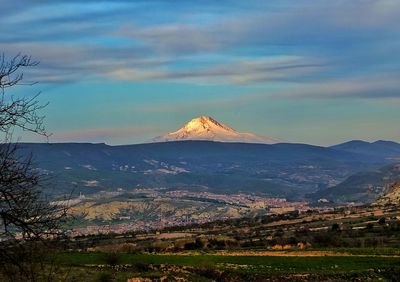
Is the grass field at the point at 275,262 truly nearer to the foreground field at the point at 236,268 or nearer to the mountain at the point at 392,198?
the foreground field at the point at 236,268

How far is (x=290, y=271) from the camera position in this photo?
43250 millimetres

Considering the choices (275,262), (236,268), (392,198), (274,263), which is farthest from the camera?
(392,198)

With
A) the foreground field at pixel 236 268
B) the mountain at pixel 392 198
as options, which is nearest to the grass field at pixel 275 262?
the foreground field at pixel 236 268

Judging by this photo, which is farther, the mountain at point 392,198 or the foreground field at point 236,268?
the mountain at point 392,198

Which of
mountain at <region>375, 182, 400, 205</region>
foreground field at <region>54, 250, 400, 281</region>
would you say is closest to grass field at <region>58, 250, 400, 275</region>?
foreground field at <region>54, 250, 400, 281</region>

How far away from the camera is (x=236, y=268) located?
44531 mm

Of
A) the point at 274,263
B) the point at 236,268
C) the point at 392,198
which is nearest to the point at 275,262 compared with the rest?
the point at 274,263

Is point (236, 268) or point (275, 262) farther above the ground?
point (236, 268)

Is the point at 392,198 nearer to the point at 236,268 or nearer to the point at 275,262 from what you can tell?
the point at 275,262

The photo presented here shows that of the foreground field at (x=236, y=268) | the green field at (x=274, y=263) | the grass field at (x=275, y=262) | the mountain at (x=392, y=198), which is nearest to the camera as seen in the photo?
the foreground field at (x=236, y=268)

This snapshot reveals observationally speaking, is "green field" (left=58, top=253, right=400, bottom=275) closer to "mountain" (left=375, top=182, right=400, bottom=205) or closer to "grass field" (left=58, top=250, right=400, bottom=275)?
"grass field" (left=58, top=250, right=400, bottom=275)

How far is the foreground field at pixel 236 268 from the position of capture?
3847 centimetres

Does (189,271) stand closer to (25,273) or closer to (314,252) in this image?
(314,252)

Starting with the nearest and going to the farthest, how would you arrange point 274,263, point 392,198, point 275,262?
point 274,263
point 275,262
point 392,198
